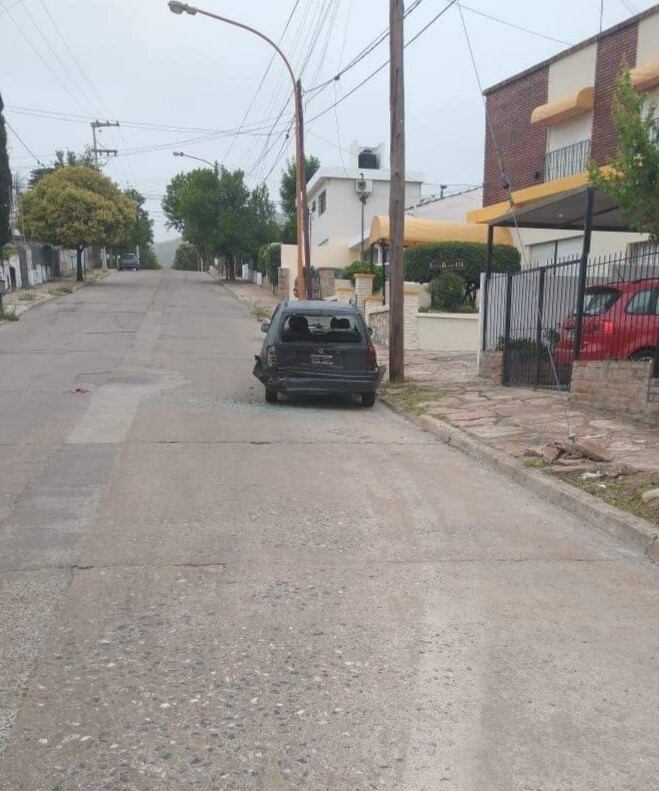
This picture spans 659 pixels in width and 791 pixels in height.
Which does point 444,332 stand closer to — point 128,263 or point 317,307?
point 317,307

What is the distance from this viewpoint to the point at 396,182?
12891 mm

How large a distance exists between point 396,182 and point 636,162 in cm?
706


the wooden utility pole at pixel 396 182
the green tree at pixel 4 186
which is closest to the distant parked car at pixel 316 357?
the wooden utility pole at pixel 396 182

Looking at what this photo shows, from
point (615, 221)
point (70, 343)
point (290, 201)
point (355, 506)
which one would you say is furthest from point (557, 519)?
point (290, 201)

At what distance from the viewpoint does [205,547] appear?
15.9 feet

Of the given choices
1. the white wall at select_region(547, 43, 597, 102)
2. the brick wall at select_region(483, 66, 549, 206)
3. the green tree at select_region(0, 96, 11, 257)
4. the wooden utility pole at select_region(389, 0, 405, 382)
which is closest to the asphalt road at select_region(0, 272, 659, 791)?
the wooden utility pole at select_region(389, 0, 405, 382)

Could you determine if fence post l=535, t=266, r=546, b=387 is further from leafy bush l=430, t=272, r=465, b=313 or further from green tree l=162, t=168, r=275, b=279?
green tree l=162, t=168, r=275, b=279

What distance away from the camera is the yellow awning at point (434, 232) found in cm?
2302

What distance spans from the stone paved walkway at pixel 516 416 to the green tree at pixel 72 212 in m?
29.9

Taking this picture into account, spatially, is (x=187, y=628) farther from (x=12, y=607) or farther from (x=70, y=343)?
(x=70, y=343)

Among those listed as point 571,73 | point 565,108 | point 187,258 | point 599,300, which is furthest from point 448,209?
→ point 187,258

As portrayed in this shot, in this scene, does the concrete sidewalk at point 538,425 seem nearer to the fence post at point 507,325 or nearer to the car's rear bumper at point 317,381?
the fence post at point 507,325

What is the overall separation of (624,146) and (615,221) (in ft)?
25.1

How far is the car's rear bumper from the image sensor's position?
10.8 m
